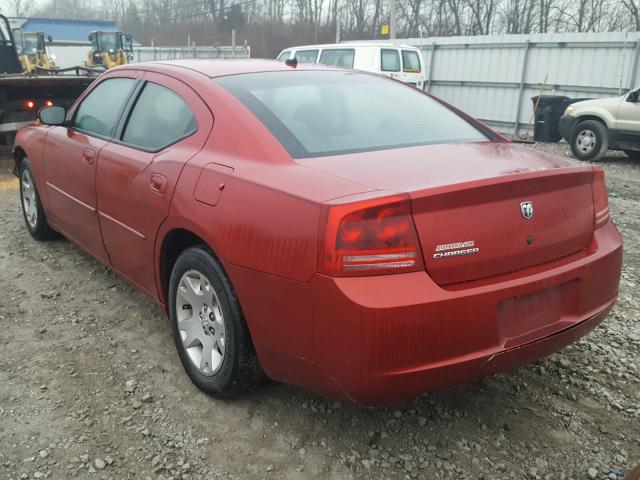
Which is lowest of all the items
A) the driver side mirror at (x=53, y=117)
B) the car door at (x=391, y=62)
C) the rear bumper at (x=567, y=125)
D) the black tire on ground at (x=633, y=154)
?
the black tire on ground at (x=633, y=154)

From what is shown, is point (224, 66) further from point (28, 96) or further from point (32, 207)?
point (28, 96)

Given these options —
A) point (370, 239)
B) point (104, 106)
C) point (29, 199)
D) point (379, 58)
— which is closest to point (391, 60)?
point (379, 58)

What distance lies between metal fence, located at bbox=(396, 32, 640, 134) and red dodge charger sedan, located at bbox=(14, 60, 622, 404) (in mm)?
12230

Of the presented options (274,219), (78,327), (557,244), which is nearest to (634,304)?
(557,244)

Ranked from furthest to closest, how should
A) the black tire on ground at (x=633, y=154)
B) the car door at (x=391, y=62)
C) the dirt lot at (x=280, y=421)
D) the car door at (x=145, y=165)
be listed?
the car door at (x=391, y=62) → the black tire on ground at (x=633, y=154) → the car door at (x=145, y=165) → the dirt lot at (x=280, y=421)

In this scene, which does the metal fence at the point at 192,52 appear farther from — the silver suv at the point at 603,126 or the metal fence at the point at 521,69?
the silver suv at the point at 603,126

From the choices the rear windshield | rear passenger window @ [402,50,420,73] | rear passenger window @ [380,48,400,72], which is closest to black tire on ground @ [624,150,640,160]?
rear passenger window @ [402,50,420,73]

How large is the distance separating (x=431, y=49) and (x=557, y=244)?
1644 cm

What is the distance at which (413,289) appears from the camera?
2064 mm

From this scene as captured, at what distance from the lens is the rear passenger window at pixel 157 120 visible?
3.08m

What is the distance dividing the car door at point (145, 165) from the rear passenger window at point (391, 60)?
11.0 meters

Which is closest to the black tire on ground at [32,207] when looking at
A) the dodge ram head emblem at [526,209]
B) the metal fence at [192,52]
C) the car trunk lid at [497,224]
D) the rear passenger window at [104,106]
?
the rear passenger window at [104,106]

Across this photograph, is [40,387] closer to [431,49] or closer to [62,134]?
[62,134]

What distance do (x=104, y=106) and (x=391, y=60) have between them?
10930mm
